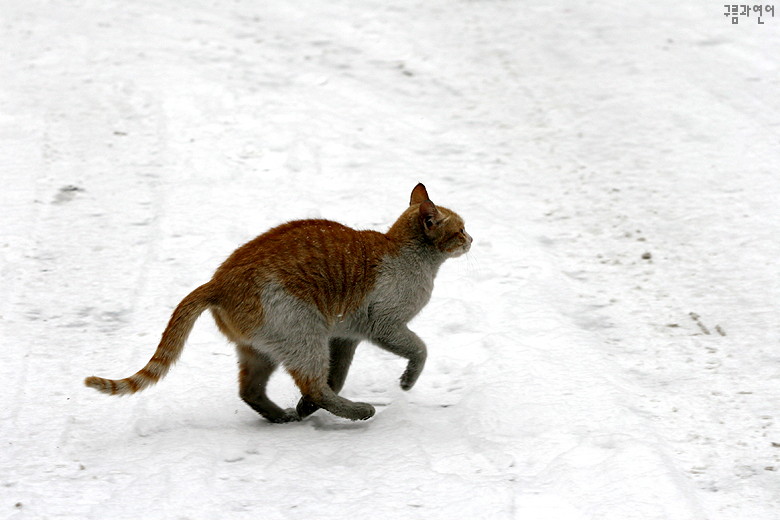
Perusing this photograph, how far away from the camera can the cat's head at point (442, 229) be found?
4883 mm

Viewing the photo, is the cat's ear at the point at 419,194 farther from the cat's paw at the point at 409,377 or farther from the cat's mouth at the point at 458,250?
the cat's paw at the point at 409,377

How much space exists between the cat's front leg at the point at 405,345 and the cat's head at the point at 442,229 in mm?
527

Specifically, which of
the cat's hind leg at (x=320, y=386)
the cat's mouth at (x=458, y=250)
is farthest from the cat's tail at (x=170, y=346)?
the cat's mouth at (x=458, y=250)

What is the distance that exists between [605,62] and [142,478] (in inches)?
285

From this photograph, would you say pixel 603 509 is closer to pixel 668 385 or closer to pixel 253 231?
pixel 668 385

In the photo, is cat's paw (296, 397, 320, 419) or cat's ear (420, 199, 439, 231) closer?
cat's paw (296, 397, 320, 419)

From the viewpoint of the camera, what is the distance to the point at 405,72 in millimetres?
9625

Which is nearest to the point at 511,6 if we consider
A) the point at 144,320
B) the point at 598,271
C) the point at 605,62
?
the point at 605,62

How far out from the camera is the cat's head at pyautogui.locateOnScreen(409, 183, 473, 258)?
4.88 meters

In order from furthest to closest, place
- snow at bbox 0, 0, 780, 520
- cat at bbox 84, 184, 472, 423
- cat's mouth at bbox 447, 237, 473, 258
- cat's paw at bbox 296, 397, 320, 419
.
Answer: cat's mouth at bbox 447, 237, 473, 258 < cat's paw at bbox 296, 397, 320, 419 < cat at bbox 84, 184, 472, 423 < snow at bbox 0, 0, 780, 520

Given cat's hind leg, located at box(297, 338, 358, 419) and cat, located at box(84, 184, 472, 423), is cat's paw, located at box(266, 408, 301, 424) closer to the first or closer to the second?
cat, located at box(84, 184, 472, 423)

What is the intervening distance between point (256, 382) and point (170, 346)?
53 centimetres

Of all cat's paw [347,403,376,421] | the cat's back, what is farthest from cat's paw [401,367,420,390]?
the cat's back

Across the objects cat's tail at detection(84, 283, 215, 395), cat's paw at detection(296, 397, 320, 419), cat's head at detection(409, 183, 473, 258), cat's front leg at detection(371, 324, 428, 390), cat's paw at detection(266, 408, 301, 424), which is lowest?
cat's paw at detection(266, 408, 301, 424)
